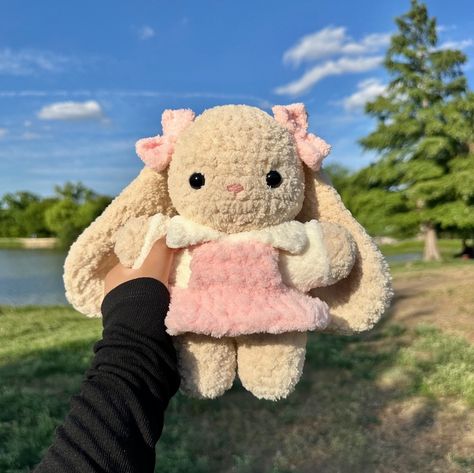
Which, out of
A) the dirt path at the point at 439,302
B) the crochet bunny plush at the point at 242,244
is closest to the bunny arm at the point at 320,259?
the crochet bunny plush at the point at 242,244

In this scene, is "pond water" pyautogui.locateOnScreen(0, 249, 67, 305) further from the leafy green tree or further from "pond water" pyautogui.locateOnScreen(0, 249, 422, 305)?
the leafy green tree

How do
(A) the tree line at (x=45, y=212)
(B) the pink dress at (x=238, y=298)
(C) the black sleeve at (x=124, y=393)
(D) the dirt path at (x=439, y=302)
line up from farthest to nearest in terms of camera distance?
(A) the tree line at (x=45, y=212) → (D) the dirt path at (x=439, y=302) → (B) the pink dress at (x=238, y=298) → (C) the black sleeve at (x=124, y=393)

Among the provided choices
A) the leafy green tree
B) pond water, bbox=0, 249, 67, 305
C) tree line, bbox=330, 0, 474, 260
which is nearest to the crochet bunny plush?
pond water, bbox=0, 249, 67, 305

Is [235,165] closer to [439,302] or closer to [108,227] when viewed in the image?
[108,227]

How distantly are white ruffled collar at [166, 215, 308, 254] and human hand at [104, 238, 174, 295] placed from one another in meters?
0.02

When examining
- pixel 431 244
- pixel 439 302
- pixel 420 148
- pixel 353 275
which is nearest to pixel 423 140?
pixel 420 148

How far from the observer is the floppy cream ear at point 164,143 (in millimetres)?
755

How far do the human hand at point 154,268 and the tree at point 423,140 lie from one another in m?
9.83

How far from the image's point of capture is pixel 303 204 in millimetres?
811

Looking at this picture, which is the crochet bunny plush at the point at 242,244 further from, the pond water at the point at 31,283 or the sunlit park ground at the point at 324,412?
the pond water at the point at 31,283

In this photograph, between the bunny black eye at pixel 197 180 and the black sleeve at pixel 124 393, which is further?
the bunny black eye at pixel 197 180

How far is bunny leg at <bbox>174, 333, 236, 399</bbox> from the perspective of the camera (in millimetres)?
735

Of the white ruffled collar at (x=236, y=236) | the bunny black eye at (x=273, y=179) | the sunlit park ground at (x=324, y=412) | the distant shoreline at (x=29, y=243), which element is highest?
the distant shoreline at (x=29, y=243)

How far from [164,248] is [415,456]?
2.28m
